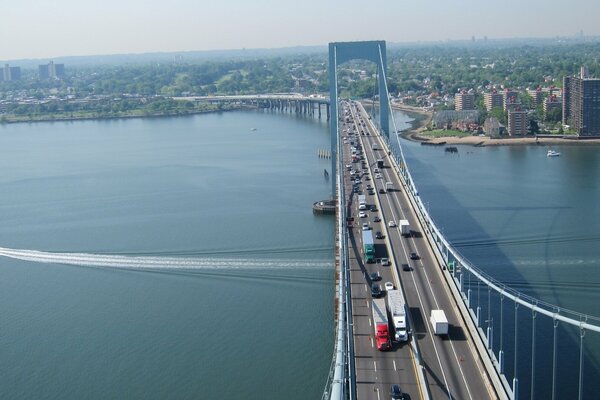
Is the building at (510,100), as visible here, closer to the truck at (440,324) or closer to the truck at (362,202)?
the truck at (362,202)

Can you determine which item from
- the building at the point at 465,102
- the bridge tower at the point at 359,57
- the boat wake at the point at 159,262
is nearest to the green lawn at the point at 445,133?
the building at the point at 465,102

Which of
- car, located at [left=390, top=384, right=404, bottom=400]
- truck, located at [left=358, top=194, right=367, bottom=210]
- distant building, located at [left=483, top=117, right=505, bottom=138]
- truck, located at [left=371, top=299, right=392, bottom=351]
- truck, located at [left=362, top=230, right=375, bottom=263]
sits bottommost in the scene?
car, located at [left=390, top=384, right=404, bottom=400]

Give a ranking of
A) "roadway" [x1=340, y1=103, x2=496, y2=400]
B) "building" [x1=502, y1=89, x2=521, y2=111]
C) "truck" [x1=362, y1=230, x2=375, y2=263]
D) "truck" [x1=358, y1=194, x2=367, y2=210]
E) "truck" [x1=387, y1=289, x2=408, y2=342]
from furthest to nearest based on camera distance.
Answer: "building" [x1=502, y1=89, x2=521, y2=111] → "truck" [x1=358, y1=194, x2=367, y2=210] → "truck" [x1=362, y1=230, x2=375, y2=263] → "truck" [x1=387, y1=289, x2=408, y2=342] → "roadway" [x1=340, y1=103, x2=496, y2=400]

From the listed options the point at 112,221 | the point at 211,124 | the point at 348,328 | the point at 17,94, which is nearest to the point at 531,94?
the point at 211,124

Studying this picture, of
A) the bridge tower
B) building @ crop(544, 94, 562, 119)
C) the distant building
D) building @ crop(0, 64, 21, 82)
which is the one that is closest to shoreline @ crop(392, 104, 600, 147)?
the distant building

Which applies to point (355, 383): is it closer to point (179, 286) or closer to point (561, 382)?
point (561, 382)

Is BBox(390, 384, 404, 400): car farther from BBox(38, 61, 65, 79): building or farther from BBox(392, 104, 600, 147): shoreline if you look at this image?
BBox(38, 61, 65, 79): building
